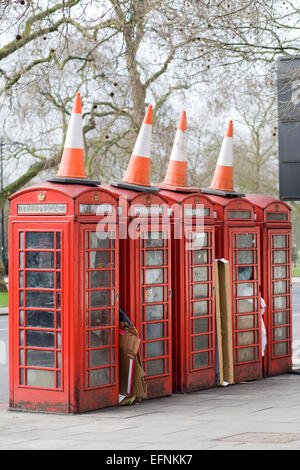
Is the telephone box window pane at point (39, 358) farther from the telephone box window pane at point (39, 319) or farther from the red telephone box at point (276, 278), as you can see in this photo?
the red telephone box at point (276, 278)

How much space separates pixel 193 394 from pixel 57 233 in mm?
2737

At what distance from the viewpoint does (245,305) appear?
1078 cm

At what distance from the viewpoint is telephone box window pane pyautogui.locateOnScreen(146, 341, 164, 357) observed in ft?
30.3

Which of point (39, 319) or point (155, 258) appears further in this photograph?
point (155, 258)

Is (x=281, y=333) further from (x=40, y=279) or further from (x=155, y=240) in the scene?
(x=40, y=279)

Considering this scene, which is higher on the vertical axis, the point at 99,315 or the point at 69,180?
the point at 69,180

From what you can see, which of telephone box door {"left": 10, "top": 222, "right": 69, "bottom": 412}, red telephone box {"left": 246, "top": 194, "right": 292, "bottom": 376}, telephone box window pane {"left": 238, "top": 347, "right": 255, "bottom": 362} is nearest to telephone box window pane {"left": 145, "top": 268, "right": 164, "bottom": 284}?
telephone box door {"left": 10, "top": 222, "right": 69, "bottom": 412}

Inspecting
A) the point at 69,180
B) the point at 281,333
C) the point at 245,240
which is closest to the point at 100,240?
the point at 69,180

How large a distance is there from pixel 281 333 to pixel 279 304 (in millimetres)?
417

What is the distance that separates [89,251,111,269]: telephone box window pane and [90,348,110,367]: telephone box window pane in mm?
872

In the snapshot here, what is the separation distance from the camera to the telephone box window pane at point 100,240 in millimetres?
8531

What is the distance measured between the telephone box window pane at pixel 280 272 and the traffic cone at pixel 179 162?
6.70 feet

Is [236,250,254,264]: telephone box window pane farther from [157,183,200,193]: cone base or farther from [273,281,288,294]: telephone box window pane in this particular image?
[157,183,200,193]: cone base
